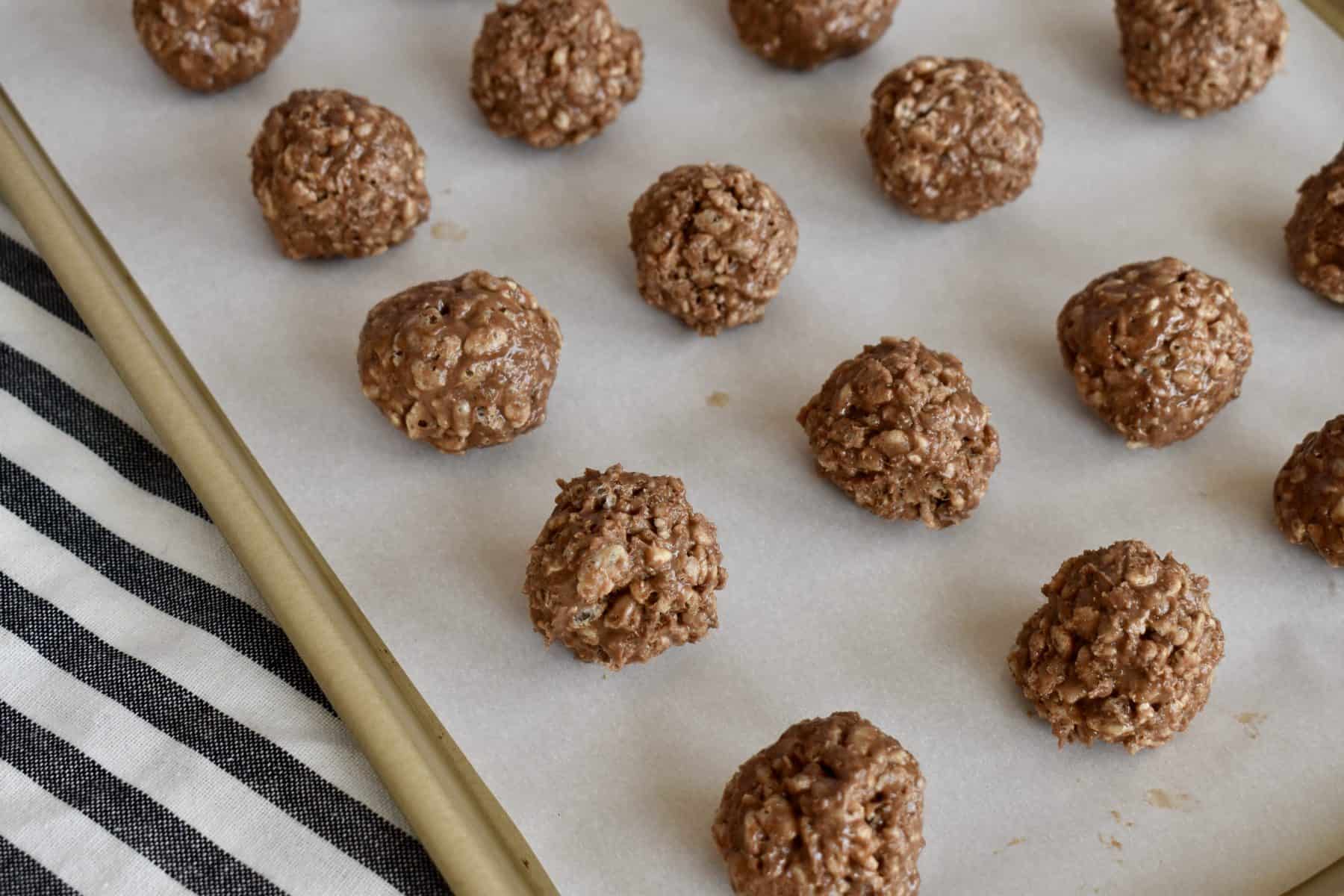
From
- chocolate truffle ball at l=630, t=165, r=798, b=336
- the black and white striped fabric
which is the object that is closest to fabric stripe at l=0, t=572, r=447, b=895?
the black and white striped fabric

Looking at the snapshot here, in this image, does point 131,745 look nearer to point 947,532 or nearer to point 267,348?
point 267,348

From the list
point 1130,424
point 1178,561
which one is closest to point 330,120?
point 1130,424

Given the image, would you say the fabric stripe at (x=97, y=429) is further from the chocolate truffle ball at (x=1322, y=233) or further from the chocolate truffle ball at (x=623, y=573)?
the chocolate truffle ball at (x=1322, y=233)

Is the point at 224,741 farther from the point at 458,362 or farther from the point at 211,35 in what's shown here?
the point at 211,35

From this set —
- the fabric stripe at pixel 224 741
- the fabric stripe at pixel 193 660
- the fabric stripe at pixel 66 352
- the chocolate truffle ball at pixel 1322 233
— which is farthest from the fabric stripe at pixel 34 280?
the chocolate truffle ball at pixel 1322 233

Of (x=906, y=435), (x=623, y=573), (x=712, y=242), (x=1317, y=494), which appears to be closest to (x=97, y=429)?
(x=623, y=573)

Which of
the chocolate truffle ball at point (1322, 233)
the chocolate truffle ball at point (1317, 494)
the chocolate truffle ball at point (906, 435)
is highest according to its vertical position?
the chocolate truffle ball at point (906, 435)
